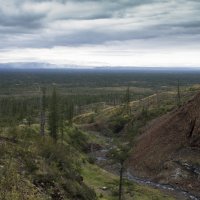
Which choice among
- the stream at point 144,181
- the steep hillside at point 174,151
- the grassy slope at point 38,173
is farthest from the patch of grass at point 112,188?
the grassy slope at point 38,173

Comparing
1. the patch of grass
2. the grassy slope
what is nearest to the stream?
the patch of grass

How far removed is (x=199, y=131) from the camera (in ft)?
241

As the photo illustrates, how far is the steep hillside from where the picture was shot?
218 feet

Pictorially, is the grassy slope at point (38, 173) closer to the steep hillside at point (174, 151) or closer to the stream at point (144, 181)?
the stream at point (144, 181)

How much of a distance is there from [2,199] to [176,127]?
6298cm

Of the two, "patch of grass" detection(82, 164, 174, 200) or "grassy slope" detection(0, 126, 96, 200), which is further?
"patch of grass" detection(82, 164, 174, 200)

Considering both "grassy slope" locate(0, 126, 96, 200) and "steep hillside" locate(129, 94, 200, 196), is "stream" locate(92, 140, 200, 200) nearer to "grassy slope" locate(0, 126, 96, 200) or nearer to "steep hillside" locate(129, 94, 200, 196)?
"steep hillside" locate(129, 94, 200, 196)

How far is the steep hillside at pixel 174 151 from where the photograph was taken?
6656 cm

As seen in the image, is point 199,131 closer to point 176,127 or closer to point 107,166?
point 176,127

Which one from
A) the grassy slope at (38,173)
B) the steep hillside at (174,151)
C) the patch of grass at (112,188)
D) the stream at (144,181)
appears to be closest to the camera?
the grassy slope at (38,173)

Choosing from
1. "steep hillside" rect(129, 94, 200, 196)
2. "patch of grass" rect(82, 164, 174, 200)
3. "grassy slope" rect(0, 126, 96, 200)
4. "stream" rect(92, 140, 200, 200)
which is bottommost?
"stream" rect(92, 140, 200, 200)

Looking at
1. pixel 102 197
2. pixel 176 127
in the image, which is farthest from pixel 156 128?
pixel 102 197

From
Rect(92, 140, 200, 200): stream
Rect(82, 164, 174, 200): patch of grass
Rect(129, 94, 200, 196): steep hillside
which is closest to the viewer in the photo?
Rect(82, 164, 174, 200): patch of grass

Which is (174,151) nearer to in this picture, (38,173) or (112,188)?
(112,188)
